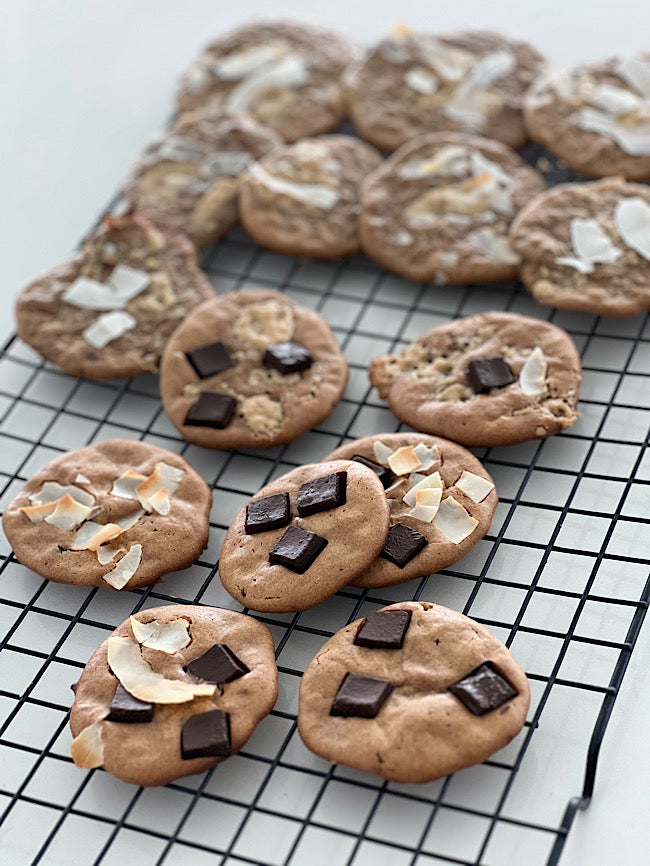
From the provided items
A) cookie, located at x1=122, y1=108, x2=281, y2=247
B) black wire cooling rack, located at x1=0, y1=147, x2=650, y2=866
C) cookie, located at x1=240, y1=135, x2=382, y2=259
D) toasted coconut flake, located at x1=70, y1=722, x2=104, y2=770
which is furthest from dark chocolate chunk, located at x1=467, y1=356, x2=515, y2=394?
toasted coconut flake, located at x1=70, y1=722, x2=104, y2=770

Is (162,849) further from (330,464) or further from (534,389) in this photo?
(534,389)

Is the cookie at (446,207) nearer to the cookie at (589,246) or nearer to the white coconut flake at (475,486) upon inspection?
the cookie at (589,246)

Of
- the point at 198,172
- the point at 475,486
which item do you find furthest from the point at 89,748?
the point at 198,172

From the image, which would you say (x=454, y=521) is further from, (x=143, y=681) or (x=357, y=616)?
(x=143, y=681)

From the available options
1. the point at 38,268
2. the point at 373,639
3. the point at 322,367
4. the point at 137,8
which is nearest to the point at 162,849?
the point at 373,639

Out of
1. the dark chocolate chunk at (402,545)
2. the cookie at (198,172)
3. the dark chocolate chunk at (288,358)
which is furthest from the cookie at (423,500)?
the cookie at (198,172)
